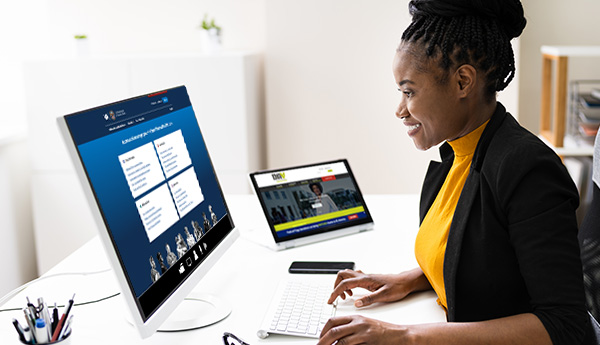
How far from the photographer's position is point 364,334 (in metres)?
1.07

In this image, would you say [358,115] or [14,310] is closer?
[14,310]

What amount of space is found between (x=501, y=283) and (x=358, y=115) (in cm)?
226

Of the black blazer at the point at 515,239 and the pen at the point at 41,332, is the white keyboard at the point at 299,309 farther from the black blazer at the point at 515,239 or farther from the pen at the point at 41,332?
the pen at the point at 41,332

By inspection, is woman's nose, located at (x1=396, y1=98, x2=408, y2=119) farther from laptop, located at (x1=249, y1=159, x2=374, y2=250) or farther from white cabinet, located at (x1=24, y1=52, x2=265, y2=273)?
white cabinet, located at (x1=24, y1=52, x2=265, y2=273)

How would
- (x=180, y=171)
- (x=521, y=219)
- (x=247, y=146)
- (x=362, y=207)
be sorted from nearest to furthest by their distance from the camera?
(x=521, y=219) → (x=180, y=171) → (x=362, y=207) → (x=247, y=146)

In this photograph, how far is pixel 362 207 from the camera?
1854mm

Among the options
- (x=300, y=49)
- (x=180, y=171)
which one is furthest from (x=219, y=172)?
(x=180, y=171)

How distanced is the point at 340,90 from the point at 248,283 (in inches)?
77.6

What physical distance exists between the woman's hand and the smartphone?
0.11 m

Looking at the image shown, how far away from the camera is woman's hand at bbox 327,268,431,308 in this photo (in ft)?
4.47

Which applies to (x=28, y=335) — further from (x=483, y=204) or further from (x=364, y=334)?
(x=483, y=204)

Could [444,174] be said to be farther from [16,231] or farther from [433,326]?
[16,231]

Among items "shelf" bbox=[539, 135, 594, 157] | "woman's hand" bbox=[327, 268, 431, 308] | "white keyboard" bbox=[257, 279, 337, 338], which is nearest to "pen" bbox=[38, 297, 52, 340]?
"white keyboard" bbox=[257, 279, 337, 338]

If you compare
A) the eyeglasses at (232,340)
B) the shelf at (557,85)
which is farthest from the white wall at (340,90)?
the eyeglasses at (232,340)
